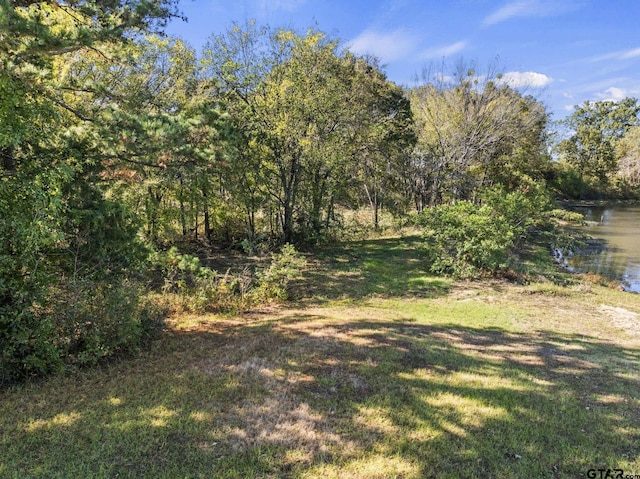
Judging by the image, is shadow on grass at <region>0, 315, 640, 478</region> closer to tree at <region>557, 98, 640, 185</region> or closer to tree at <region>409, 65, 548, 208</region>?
tree at <region>409, 65, 548, 208</region>

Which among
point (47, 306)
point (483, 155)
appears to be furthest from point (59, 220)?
point (483, 155)

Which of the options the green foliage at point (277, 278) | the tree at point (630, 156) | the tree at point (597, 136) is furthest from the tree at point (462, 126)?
the tree at point (597, 136)

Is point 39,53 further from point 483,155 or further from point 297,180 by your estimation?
point 483,155

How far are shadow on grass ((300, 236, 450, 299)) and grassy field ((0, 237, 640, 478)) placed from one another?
2.75m

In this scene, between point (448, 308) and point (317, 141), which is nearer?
point (448, 308)

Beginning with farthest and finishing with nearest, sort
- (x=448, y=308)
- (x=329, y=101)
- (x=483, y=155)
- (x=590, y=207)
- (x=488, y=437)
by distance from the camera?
(x=590, y=207) < (x=483, y=155) < (x=329, y=101) < (x=448, y=308) < (x=488, y=437)

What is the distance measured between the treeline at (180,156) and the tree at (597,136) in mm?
19445

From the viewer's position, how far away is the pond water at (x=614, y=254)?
42.8 feet

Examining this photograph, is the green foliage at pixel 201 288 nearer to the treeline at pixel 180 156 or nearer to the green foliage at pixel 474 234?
the treeline at pixel 180 156

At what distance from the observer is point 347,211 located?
20.3m

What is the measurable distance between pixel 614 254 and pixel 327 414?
1798cm

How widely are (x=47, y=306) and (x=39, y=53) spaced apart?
9.87 ft

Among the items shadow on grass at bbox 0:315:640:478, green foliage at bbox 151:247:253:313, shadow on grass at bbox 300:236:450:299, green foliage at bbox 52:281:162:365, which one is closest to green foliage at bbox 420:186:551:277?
shadow on grass at bbox 300:236:450:299

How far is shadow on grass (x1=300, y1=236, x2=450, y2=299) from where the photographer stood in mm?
9352
